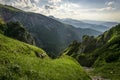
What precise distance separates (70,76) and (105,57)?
472ft

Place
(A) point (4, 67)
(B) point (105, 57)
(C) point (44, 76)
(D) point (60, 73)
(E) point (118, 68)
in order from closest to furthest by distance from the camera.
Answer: (A) point (4, 67), (C) point (44, 76), (D) point (60, 73), (E) point (118, 68), (B) point (105, 57)

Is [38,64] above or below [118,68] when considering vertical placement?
above

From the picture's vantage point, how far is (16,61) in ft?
103

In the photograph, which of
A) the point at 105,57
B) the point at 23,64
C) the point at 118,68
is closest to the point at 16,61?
the point at 23,64

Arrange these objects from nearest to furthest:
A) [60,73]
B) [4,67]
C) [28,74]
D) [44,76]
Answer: [4,67] → [28,74] → [44,76] → [60,73]

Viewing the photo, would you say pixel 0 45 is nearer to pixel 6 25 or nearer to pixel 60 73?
pixel 60 73

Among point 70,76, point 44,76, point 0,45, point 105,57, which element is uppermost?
point 0,45

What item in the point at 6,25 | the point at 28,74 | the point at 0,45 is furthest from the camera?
the point at 6,25

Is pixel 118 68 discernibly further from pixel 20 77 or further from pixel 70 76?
pixel 20 77

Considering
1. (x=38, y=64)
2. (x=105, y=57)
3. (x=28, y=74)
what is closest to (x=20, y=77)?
(x=28, y=74)

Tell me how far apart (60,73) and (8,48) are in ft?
33.1

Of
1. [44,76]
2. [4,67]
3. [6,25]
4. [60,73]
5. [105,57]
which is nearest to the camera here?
[4,67]

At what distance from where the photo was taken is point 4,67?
27203 millimetres

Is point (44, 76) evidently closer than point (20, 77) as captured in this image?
No
